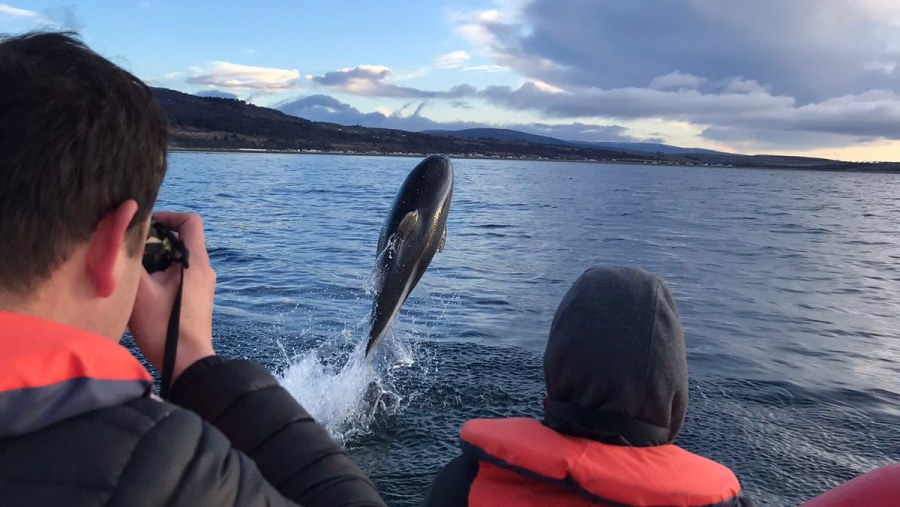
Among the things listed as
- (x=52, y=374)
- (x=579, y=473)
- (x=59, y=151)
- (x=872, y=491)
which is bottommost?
(x=579, y=473)

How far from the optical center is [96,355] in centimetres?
111

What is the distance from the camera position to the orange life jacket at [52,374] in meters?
1.02

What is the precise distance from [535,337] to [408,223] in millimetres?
4575

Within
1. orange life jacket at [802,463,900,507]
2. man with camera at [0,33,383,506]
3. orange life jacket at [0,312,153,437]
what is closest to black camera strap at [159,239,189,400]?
man with camera at [0,33,383,506]

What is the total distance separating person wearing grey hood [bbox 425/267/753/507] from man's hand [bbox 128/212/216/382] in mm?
1053

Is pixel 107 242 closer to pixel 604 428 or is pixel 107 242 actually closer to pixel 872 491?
pixel 604 428

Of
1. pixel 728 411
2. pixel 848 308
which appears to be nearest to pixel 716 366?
pixel 728 411

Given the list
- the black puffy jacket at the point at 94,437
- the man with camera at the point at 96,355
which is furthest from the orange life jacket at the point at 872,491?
the black puffy jacket at the point at 94,437

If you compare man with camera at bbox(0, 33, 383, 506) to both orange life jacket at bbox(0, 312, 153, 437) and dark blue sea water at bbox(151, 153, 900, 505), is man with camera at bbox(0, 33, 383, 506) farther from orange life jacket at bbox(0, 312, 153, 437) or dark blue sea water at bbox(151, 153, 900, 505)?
dark blue sea water at bbox(151, 153, 900, 505)

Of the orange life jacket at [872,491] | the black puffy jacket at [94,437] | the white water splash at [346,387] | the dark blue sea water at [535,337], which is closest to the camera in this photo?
the black puffy jacket at [94,437]

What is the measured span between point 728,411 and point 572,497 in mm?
6410

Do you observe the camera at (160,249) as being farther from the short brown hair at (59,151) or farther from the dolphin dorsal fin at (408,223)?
the dolphin dorsal fin at (408,223)

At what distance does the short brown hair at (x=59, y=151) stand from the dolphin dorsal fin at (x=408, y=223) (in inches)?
199

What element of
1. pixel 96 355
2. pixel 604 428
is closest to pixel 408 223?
pixel 604 428
